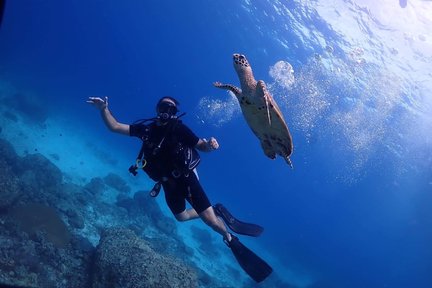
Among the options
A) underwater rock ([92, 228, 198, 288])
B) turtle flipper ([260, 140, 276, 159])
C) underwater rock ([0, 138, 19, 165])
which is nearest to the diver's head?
turtle flipper ([260, 140, 276, 159])

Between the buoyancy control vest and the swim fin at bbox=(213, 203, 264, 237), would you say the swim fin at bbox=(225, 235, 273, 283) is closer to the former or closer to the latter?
the swim fin at bbox=(213, 203, 264, 237)

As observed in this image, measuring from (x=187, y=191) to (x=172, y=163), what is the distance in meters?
1.01

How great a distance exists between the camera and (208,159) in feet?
261

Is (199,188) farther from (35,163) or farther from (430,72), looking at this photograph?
(430,72)

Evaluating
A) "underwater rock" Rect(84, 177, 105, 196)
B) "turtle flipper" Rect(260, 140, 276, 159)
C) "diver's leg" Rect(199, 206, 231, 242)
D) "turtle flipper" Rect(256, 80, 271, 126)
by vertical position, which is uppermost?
"turtle flipper" Rect(256, 80, 271, 126)

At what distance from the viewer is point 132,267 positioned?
7652mm

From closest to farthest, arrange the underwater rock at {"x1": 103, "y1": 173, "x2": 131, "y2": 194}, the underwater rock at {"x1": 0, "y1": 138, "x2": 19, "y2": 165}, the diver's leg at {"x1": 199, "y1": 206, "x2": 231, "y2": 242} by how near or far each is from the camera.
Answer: the diver's leg at {"x1": 199, "y1": 206, "x2": 231, "y2": 242} → the underwater rock at {"x1": 0, "y1": 138, "x2": 19, "y2": 165} → the underwater rock at {"x1": 103, "y1": 173, "x2": 131, "y2": 194}

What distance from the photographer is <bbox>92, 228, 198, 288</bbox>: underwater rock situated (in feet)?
24.7

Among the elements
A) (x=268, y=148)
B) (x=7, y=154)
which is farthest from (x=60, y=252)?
(x=7, y=154)

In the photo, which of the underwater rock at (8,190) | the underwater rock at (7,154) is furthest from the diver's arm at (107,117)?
the underwater rock at (7,154)

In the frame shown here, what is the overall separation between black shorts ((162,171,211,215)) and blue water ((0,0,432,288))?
19534 millimetres

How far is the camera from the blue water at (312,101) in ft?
81.9

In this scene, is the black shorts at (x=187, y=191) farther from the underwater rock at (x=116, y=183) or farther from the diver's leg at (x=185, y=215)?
the underwater rock at (x=116, y=183)

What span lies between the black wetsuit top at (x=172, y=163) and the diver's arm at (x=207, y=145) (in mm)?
94
